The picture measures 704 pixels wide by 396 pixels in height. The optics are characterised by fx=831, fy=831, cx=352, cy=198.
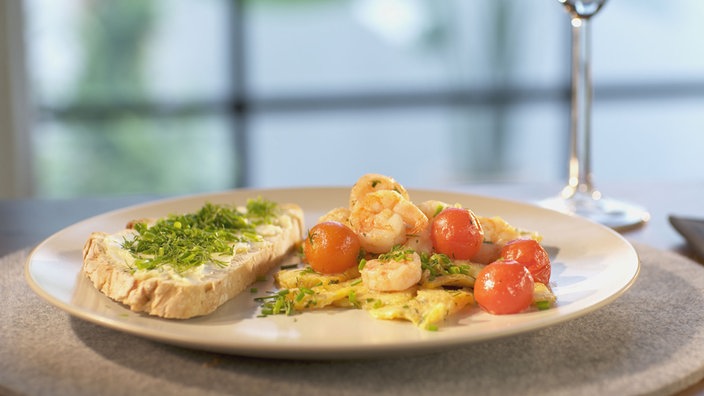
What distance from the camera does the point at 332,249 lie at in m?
1.88

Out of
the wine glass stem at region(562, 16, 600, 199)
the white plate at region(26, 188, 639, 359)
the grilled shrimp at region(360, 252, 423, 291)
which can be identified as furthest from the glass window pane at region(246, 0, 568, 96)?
the grilled shrimp at region(360, 252, 423, 291)

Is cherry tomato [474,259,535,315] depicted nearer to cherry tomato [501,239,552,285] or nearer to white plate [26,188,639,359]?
white plate [26,188,639,359]

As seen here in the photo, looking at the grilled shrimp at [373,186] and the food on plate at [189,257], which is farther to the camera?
the grilled shrimp at [373,186]

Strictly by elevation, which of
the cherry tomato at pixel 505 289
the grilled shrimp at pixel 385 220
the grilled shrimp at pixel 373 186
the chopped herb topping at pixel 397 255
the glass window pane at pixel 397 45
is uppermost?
the glass window pane at pixel 397 45

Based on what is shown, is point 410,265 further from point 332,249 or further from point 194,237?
point 194,237

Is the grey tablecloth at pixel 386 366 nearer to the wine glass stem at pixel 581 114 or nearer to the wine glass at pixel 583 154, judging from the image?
the wine glass at pixel 583 154

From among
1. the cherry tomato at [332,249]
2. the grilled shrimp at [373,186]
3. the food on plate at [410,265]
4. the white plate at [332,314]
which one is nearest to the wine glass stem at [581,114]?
→ the white plate at [332,314]

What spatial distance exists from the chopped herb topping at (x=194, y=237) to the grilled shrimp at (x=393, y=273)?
13.1 inches

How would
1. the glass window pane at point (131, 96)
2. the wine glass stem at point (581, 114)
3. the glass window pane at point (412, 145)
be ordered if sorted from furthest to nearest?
the glass window pane at point (412, 145) < the glass window pane at point (131, 96) < the wine glass stem at point (581, 114)

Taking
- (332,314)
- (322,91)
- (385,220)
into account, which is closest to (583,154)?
(385,220)

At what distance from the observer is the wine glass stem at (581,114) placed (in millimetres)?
2816

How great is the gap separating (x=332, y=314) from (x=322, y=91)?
5.36m

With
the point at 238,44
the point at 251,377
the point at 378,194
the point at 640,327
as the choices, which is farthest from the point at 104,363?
the point at 238,44

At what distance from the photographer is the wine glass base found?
269 centimetres
